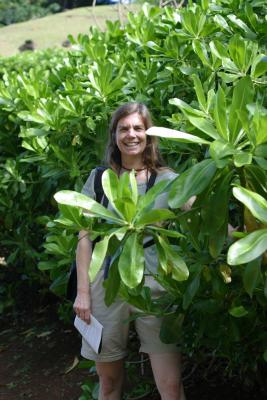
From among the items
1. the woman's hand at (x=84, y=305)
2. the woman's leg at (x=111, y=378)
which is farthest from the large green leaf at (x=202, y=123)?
the woman's leg at (x=111, y=378)

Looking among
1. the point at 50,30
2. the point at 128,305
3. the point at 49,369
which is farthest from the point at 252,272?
the point at 50,30

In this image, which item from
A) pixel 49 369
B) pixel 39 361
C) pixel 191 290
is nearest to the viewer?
pixel 191 290

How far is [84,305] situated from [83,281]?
0.11m

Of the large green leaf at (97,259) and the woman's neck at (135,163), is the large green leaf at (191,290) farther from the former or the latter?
the woman's neck at (135,163)

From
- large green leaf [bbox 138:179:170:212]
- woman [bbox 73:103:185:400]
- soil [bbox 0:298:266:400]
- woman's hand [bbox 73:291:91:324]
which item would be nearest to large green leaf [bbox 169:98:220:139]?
large green leaf [bbox 138:179:170:212]

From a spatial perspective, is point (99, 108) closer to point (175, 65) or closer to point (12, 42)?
point (175, 65)

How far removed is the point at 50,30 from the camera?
34.8 meters

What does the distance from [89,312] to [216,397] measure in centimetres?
108

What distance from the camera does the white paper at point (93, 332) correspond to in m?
2.73

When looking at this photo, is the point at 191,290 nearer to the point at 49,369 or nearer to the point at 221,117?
the point at 221,117

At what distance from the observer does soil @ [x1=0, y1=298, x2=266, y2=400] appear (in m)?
3.52

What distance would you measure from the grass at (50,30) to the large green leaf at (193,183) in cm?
3147

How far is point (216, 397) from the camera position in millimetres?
3434

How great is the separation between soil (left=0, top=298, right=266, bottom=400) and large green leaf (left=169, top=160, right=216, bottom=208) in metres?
1.98
